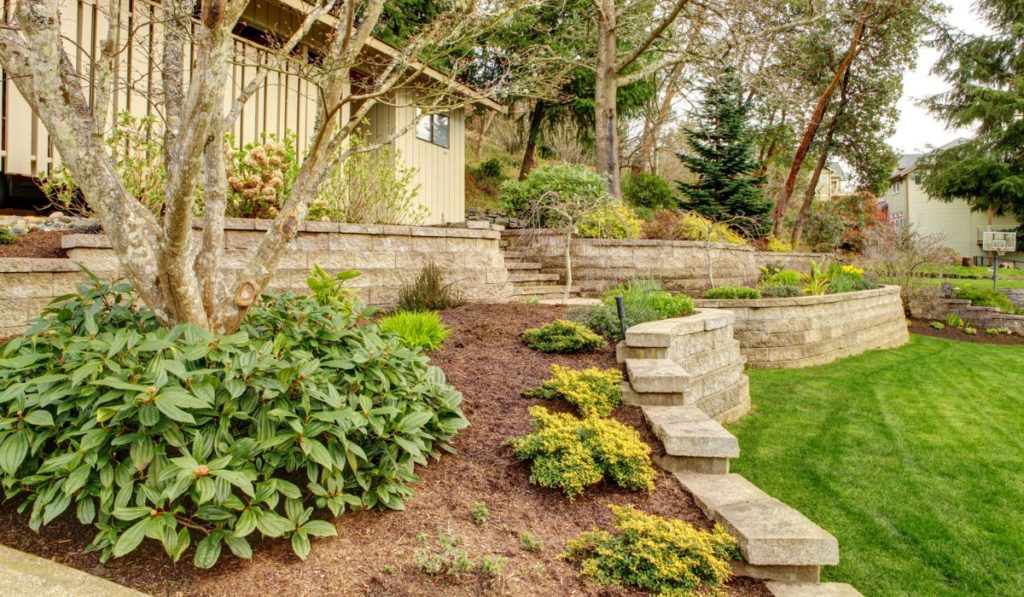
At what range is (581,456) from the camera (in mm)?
2666

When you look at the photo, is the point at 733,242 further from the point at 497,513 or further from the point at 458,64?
the point at 497,513

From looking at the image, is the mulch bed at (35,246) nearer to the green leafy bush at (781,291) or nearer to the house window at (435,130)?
the house window at (435,130)

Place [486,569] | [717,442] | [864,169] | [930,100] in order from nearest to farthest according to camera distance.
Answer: [486,569] < [717,442] < [864,169] < [930,100]

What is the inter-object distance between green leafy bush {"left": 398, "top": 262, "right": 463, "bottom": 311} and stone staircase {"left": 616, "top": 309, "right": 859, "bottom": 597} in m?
1.96

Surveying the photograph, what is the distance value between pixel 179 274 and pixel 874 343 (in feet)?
32.6

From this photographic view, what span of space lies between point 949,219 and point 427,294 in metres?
33.0

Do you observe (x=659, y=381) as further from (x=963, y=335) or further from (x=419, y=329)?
(x=963, y=335)

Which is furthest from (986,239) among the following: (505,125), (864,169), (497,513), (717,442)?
(497,513)

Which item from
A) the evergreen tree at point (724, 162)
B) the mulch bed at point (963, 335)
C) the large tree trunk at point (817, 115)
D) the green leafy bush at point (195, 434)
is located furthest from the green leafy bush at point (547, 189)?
the large tree trunk at point (817, 115)

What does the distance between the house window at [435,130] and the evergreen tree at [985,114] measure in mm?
18437

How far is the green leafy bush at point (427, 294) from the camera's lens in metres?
5.43

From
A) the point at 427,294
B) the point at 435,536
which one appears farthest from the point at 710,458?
the point at 427,294

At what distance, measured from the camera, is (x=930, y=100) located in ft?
68.0

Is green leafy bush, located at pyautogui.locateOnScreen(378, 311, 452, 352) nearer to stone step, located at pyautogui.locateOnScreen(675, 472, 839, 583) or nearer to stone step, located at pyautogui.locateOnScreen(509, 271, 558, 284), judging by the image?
stone step, located at pyautogui.locateOnScreen(675, 472, 839, 583)
